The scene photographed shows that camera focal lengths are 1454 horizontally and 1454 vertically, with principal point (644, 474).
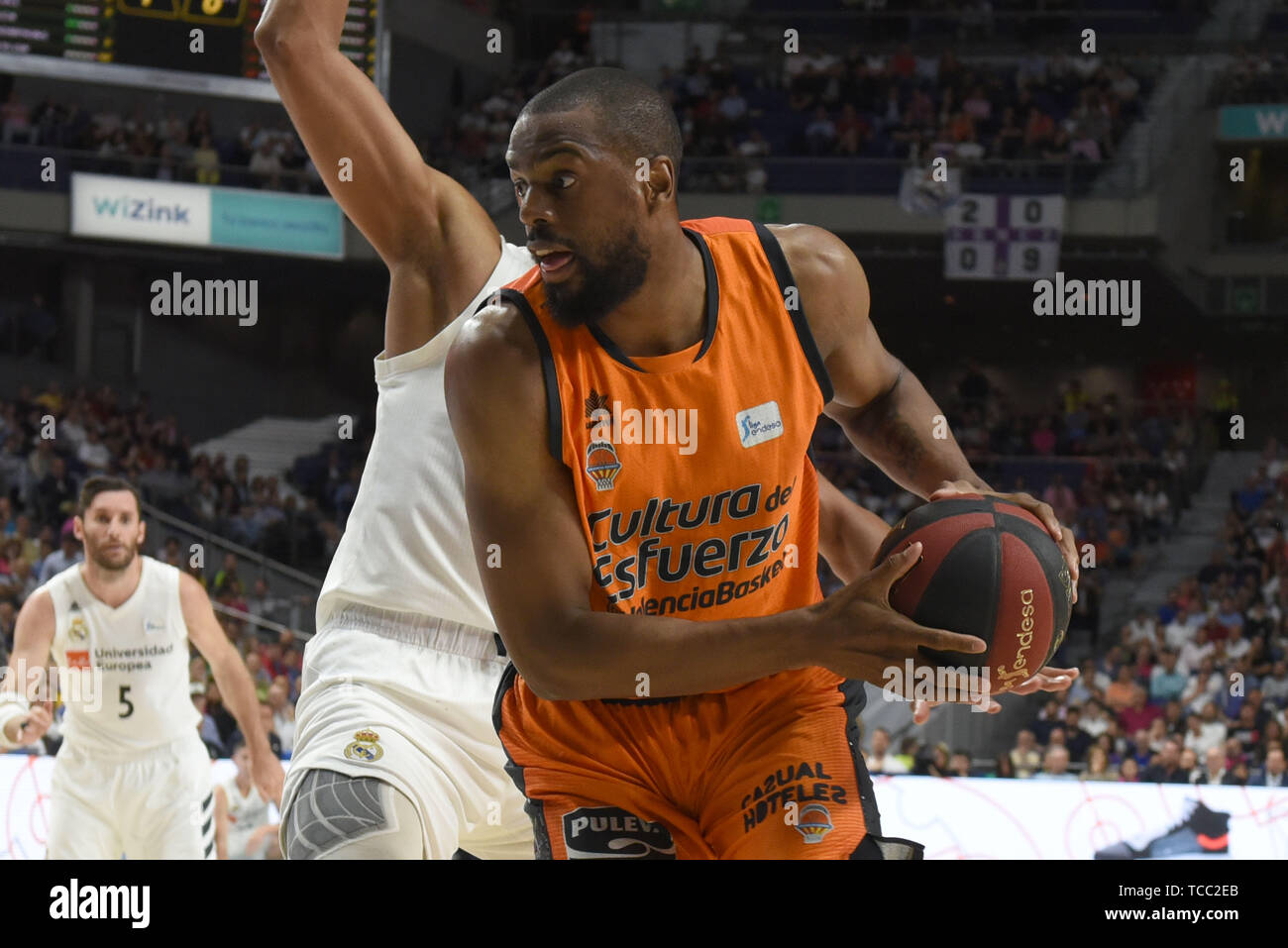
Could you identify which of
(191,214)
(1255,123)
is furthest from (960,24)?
(191,214)

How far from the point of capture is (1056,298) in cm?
1605

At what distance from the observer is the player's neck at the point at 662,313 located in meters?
2.61

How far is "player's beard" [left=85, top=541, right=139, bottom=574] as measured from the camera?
5.70 metres

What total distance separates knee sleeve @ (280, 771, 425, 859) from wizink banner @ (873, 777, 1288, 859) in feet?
14.7

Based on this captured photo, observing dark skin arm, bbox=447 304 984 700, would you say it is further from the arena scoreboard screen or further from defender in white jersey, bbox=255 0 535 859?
the arena scoreboard screen

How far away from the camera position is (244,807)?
23.4 ft

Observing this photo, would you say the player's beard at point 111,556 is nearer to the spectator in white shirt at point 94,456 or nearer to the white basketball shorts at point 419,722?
the white basketball shorts at point 419,722

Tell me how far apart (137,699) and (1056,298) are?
12.5m

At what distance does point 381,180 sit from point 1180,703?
7727 millimetres

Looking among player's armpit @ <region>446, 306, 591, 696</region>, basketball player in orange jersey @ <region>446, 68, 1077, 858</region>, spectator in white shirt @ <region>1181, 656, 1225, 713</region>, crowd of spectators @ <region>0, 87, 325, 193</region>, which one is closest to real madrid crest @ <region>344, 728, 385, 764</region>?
basketball player in orange jersey @ <region>446, 68, 1077, 858</region>

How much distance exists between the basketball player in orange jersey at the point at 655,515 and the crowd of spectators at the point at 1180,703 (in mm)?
5868

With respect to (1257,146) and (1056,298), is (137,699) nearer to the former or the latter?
(1056,298)

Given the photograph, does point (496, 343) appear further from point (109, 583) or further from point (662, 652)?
point (109, 583)

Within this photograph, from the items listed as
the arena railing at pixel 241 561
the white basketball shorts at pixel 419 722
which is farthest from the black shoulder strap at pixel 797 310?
the arena railing at pixel 241 561
